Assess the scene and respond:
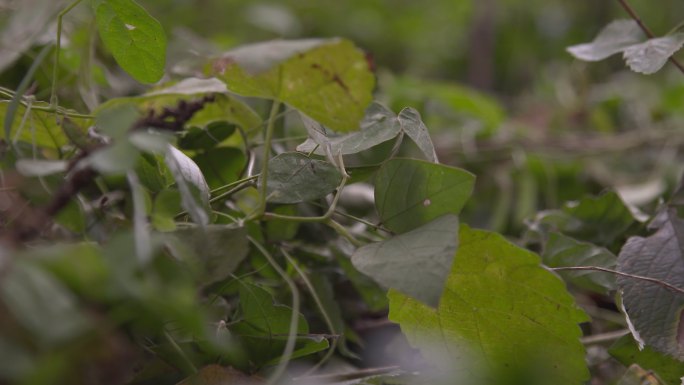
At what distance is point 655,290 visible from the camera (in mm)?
398

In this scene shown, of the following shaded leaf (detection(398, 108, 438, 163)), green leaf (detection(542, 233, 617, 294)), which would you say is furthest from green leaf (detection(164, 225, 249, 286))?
green leaf (detection(542, 233, 617, 294))

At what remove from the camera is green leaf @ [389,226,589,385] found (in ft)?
1.18

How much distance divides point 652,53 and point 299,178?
0.25 meters

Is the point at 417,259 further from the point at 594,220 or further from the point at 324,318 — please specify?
the point at 594,220

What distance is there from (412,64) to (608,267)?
125 centimetres

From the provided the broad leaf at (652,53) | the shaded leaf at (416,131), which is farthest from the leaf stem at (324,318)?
the broad leaf at (652,53)

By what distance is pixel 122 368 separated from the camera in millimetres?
235

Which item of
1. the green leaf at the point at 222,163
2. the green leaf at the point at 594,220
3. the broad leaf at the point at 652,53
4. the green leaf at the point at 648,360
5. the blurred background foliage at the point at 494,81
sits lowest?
the blurred background foliage at the point at 494,81

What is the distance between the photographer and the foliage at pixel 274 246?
0.23 meters

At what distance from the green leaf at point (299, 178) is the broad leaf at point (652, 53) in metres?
0.21

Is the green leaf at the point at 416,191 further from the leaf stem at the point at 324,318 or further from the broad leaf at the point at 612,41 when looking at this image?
the broad leaf at the point at 612,41

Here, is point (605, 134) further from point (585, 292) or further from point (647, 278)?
point (647, 278)

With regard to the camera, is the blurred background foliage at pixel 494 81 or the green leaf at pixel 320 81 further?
the blurred background foliage at pixel 494 81

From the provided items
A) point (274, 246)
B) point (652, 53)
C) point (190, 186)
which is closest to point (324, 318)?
point (274, 246)
